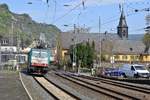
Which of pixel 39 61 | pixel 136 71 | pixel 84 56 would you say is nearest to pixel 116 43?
pixel 84 56

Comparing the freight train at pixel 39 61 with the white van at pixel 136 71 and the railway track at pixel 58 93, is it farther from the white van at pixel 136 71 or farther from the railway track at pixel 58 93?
the railway track at pixel 58 93

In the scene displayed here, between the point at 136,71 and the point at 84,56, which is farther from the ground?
the point at 84,56

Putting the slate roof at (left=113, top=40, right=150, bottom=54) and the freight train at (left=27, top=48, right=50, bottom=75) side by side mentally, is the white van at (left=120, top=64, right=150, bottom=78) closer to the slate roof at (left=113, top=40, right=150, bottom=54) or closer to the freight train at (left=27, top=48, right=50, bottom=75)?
the freight train at (left=27, top=48, right=50, bottom=75)

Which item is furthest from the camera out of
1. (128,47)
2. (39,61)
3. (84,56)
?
(128,47)

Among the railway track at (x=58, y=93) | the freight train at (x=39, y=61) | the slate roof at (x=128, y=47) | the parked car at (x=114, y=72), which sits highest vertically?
the slate roof at (x=128, y=47)

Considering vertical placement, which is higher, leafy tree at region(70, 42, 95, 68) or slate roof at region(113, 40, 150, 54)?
slate roof at region(113, 40, 150, 54)

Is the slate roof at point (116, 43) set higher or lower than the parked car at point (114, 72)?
higher

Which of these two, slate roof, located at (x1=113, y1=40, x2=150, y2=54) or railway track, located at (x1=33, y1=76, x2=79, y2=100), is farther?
slate roof, located at (x1=113, y1=40, x2=150, y2=54)

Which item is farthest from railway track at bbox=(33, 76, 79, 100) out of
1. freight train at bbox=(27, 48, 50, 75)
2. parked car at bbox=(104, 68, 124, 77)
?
parked car at bbox=(104, 68, 124, 77)

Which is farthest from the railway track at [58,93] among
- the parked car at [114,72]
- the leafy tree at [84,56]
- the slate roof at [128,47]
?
the slate roof at [128,47]

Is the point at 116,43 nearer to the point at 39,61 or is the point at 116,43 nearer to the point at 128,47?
the point at 128,47

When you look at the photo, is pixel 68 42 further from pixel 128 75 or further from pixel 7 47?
pixel 128 75

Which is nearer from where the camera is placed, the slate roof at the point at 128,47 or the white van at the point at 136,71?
the white van at the point at 136,71

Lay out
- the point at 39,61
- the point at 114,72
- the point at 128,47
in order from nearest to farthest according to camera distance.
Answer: the point at 39,61
the point at 114,72
the point at 128,47
